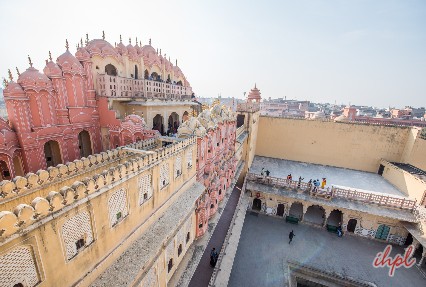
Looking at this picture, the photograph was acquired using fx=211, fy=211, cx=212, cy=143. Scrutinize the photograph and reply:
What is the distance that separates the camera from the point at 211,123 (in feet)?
48.8

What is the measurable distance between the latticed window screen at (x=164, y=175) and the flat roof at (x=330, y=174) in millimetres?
17232

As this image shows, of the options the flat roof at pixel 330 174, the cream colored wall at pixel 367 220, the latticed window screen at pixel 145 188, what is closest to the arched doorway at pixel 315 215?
the cream colored wall at pixel 367 220

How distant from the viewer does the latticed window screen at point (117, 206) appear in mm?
7062

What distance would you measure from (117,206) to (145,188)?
5.18 feet

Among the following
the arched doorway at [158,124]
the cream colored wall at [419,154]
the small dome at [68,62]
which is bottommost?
the cream colored wall at [419,154]

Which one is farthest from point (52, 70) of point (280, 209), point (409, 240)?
point (409, 240)

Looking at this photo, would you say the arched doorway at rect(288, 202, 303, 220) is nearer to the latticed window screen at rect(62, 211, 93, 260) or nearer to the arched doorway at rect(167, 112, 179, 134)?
the arched doorway at rect(167, 112, 179, 134)

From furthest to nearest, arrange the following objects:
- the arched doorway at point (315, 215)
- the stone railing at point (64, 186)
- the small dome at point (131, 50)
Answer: the arched doorway at point (315, 215)
the small dome at point (131, 50)
the stone railing at point (64, 186)

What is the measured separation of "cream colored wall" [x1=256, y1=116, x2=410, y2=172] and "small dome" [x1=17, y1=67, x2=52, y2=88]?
82.4ft

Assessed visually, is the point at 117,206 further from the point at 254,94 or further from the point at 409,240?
the point at 409,240

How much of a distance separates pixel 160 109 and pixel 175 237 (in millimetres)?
11554

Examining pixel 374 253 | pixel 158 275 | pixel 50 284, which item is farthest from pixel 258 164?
pixel 50 284

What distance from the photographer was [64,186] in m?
6.16

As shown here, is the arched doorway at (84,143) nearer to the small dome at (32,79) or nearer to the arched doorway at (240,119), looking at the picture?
the small dome at (32,79)
